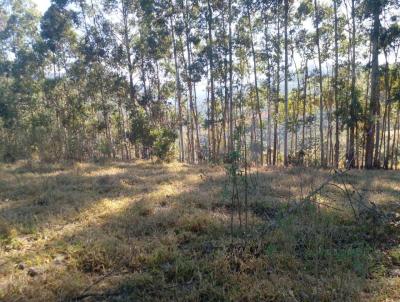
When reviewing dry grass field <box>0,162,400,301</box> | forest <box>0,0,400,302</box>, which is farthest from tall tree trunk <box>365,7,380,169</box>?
dry grass field <box>0,162,400,301</box>

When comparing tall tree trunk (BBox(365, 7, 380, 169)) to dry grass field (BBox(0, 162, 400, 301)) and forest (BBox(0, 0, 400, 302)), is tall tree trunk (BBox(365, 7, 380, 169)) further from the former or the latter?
dry grass field (BBox(0, 162, 400, 301))

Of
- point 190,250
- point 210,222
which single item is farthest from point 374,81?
point 190,250

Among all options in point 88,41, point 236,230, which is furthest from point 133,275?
point 88,41

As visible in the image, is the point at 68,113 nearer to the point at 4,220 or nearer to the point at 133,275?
the point at 4,220

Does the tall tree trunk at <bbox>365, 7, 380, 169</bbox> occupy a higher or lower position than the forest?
higher

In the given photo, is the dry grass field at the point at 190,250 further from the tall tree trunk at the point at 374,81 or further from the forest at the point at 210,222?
the tall tree trunk at the point at 374,81

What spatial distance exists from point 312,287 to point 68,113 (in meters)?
26.5

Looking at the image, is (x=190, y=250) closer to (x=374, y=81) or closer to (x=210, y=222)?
(x=210, y=222)

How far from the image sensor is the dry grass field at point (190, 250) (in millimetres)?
3455

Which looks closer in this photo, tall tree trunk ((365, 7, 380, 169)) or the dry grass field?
the dry grass field

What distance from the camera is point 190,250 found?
4.47 metres

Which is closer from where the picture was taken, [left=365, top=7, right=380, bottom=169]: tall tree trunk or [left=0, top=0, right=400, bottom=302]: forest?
[left=0, top=0, right=400, bottom=302]: forest

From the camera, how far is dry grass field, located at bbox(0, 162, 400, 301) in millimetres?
3455

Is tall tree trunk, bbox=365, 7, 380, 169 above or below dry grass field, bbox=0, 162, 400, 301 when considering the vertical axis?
above
